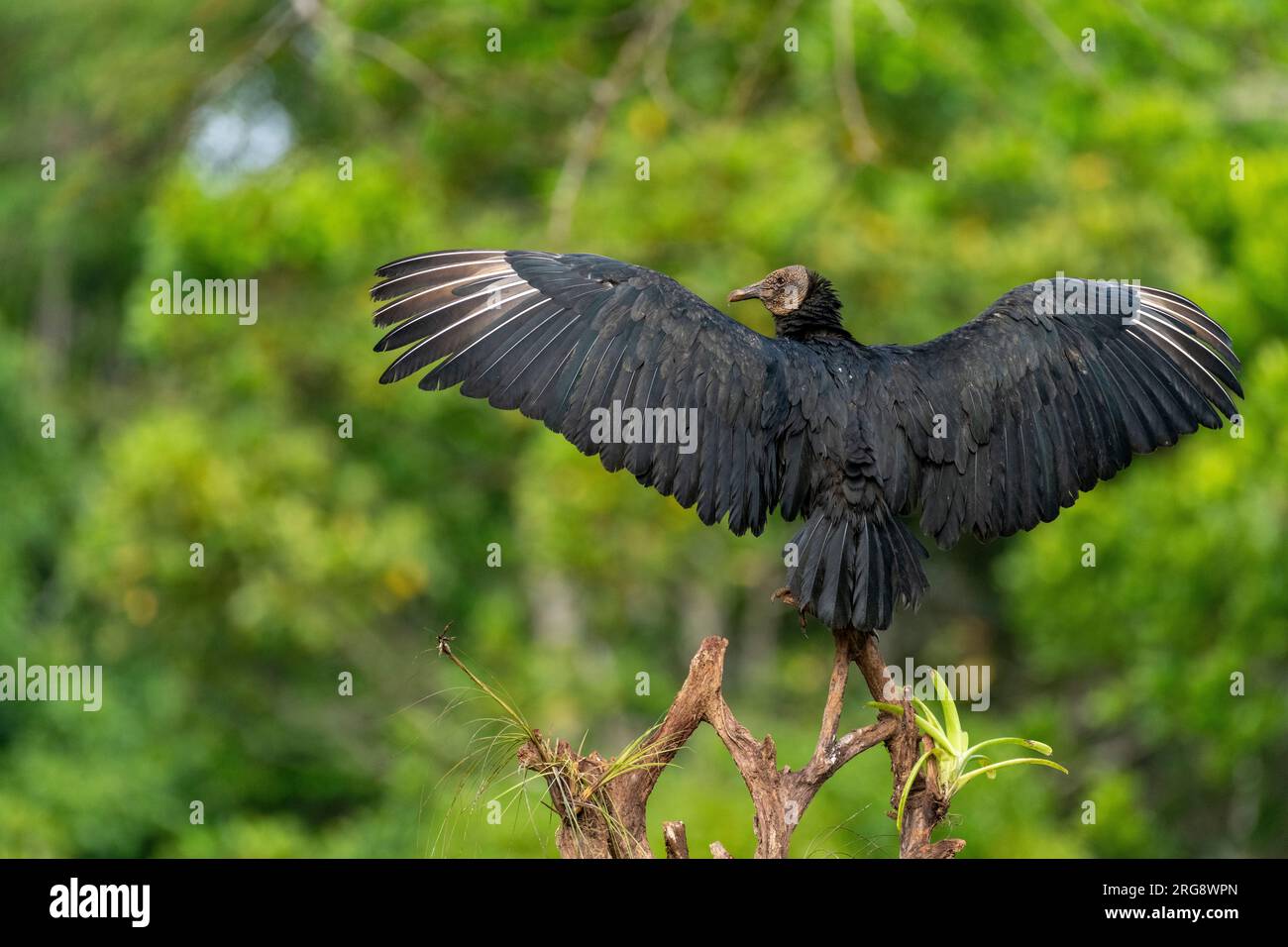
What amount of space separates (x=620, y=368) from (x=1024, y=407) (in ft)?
4.84

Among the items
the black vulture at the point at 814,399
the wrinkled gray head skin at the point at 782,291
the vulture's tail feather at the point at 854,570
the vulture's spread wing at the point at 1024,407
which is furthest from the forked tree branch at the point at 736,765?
the wrinkled gray head skin at the point at 782,291

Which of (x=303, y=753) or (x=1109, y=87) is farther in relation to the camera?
(x=303, y=753)

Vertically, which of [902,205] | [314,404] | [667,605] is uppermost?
[902,205]

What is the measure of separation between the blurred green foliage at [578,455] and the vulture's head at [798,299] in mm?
6364

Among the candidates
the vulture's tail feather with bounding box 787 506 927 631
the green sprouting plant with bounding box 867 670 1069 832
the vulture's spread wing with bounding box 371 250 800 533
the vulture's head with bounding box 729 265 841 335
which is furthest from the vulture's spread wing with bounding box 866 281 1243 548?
the green sprouting plant with bounding box 867 670 1069 832

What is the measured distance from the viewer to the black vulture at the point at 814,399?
625 cm

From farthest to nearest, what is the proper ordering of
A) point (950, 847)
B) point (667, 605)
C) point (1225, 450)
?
1. point (667, 605)
2. point (1225, 450)
3. point (950, 847)

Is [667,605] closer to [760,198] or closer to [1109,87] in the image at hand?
[760,198]

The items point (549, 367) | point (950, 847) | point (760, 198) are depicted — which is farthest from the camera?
point (760, 198)

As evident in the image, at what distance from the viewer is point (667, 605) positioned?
1950cm

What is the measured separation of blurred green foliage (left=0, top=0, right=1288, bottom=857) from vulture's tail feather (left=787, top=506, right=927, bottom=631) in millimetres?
6823

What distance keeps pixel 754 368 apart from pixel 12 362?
51.1 ft

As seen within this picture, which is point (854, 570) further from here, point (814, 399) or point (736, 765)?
point (736, 765)
